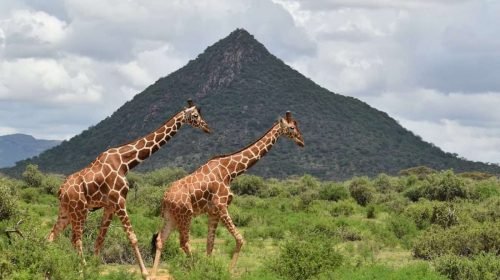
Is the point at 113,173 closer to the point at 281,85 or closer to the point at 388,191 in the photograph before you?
the point at 388,191

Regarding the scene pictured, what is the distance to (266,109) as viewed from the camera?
398 ft

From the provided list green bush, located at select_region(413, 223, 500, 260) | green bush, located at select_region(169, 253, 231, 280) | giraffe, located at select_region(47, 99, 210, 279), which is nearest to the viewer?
green bush, located at select_region(169, 253, 231, 280)

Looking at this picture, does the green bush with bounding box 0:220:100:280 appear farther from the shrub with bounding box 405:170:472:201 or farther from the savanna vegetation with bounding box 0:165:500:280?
the shrub with bounding box 405:170:472:201

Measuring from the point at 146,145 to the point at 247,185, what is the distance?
38034 millimetres

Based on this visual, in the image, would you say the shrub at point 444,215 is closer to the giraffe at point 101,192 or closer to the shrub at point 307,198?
the shrub at point 307,198

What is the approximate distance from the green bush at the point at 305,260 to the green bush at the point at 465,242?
15.8 feet

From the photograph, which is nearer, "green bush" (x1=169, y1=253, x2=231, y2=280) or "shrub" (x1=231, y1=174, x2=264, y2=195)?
"green bush" (x1=169, y1=253, x2=231, y2=280)

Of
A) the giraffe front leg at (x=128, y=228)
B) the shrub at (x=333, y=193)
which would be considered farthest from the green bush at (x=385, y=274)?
the shrub at (x=333, y=193)

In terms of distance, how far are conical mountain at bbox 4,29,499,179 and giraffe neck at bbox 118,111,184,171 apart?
80.3 meters

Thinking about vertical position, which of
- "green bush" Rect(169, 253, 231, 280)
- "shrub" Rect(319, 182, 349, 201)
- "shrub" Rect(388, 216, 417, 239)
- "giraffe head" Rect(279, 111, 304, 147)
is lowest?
"green bush" Rect(169, 253, 231, 280)

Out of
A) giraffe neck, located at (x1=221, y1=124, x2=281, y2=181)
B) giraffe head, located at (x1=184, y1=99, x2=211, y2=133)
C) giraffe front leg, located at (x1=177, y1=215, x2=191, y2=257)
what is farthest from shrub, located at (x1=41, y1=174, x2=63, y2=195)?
giraffe head, located at (x1=184, y1=99, x2=211, y2=133)

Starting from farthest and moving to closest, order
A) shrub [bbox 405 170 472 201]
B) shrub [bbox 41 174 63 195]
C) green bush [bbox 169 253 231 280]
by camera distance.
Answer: shrub [bbox 41 174 63 195] < shrub [bbox 405 170 472 201] < green bush [bbox 169 253 231 280]

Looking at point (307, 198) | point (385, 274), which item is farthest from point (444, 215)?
point (307, 198)

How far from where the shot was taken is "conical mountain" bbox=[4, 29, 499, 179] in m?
Answer: 106
